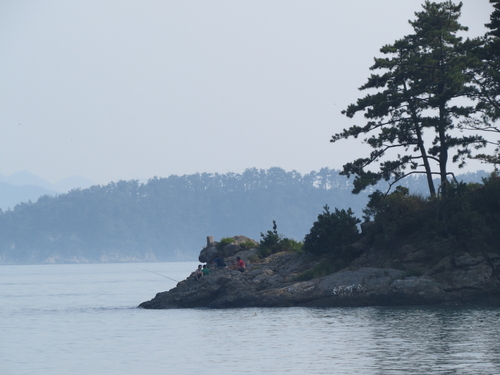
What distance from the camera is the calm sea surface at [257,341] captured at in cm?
2247

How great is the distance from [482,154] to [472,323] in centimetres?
1628

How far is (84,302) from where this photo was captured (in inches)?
2114

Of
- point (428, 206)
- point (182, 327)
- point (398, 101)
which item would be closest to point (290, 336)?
point (182, 327)

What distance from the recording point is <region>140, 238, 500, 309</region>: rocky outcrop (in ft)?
129

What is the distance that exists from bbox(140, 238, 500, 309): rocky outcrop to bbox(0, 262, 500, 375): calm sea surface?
5.26ft

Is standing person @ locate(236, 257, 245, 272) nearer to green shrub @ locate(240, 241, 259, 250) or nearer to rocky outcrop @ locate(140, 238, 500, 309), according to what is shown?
rocky outcrop @ locate(140, 238, 500, 309)

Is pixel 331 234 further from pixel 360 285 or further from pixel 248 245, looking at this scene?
pixel 248 245

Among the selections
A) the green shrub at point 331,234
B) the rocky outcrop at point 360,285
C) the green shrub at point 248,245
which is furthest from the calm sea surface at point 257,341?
the green shrub at point 248,245

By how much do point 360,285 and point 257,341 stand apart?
45.4 feet

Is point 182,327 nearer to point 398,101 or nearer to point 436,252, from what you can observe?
point 436,252

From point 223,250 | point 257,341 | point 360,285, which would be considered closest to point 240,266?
point 223,250

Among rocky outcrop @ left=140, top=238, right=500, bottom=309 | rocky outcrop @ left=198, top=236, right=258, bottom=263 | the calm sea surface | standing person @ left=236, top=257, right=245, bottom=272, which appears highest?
rocky outcrop @ left=198, top=236, right=258, bottom=263

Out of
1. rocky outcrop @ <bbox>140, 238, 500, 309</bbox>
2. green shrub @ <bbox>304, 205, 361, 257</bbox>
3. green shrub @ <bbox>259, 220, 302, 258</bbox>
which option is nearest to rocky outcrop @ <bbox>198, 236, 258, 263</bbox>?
green shrub @ <bbox>259, 220, 302, 258</bbox>

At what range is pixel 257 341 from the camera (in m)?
28.2
